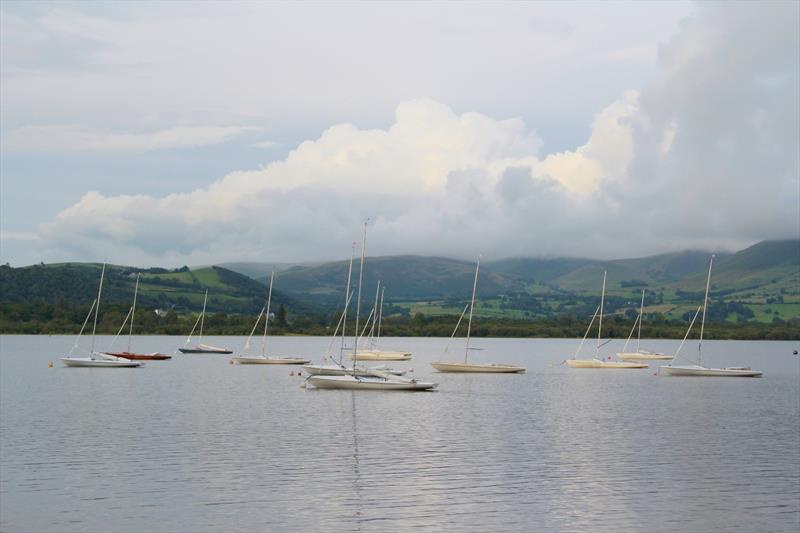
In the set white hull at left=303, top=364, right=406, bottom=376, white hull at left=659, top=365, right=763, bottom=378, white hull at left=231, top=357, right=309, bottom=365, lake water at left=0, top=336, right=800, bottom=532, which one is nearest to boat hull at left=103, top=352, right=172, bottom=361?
white hull at left=231, top=357, right=309, bottom=365

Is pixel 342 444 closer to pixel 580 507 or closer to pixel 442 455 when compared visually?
pixel 442 455

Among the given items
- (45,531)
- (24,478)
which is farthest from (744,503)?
(24,478)

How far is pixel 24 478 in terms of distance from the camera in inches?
1640

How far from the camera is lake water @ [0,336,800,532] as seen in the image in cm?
3519

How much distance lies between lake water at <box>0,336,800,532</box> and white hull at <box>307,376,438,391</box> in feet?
2.57

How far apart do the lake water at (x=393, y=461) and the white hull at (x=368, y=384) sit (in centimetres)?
78

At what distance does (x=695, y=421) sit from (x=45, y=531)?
1967 inches

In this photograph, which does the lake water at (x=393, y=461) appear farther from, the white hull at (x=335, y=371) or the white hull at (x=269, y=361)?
the white hull at (x=269, y=361)

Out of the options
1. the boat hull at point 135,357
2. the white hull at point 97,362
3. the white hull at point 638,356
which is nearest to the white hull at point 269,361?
the boat hull at point 135,357

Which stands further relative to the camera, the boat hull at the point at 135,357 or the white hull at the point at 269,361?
the boat hull at the point at 135,357

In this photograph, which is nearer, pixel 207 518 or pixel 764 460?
pixel 207 518

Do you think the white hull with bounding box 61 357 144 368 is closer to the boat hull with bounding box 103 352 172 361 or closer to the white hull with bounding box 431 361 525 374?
the boat hull with bounding box 103 352 172 361

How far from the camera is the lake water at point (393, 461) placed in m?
35.2

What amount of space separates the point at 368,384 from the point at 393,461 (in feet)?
131
